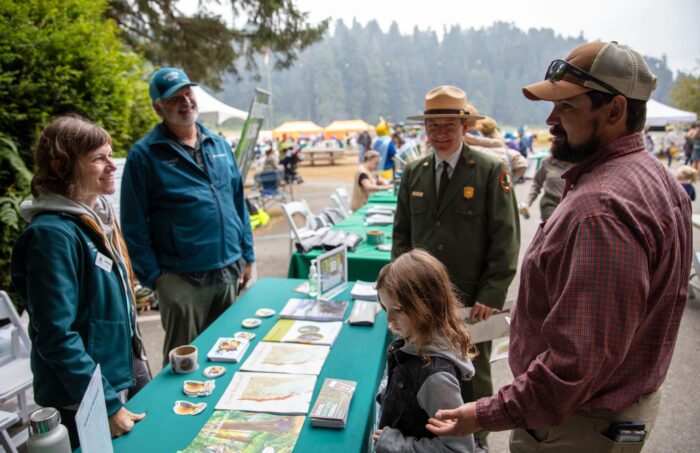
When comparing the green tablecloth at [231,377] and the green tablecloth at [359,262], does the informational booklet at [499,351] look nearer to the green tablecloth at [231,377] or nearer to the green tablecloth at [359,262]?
the green tablecloth at [231,377]

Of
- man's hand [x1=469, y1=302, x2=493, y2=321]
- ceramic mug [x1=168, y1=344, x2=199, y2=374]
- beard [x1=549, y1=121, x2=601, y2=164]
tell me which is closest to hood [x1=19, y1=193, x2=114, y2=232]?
ceramic mug [x1=168, y1=344, x2=199, y2=374]

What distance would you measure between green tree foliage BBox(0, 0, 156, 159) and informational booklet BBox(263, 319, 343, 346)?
3139mm

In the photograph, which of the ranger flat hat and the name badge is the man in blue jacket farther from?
the ranger flat hat

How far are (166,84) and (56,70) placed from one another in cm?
214

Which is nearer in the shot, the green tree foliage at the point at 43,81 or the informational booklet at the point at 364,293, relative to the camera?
the informational booklet at the point at 364,293

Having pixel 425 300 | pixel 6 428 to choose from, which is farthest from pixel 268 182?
pixel 425 300

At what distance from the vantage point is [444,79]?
86125mm

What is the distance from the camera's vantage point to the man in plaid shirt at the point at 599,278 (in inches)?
36.8

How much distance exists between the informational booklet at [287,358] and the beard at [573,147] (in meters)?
1.17

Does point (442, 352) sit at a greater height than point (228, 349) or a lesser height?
greater

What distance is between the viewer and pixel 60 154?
148cm

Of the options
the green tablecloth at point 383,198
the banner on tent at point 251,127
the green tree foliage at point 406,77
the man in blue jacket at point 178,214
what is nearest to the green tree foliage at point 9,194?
the man in blue jacket at point 178,214

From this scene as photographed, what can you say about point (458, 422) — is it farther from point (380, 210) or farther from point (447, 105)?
point (380, 210)

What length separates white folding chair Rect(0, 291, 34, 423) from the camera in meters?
2.23
